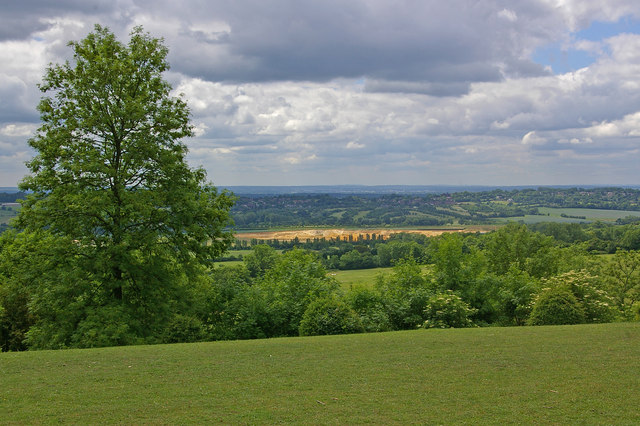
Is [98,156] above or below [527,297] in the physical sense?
above

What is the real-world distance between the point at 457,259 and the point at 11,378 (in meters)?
23.4

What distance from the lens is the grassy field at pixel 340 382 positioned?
9.27 m

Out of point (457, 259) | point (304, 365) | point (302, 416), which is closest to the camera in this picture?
point (302, 416)

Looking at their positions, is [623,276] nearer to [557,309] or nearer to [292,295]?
[557,309]

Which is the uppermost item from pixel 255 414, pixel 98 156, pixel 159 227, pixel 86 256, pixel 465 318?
pixel 98 156

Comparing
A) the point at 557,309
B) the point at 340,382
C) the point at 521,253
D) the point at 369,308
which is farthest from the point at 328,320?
the point at 521,253

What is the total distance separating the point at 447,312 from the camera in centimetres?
2164

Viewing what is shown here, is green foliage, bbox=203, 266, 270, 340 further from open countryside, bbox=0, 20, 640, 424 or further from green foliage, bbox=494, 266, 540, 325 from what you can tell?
green foliage, bbox=494, 266, 540, 325

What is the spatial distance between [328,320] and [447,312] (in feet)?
19.7

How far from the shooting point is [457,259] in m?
28.1

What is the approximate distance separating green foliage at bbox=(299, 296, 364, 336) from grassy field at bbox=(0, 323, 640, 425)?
3735 mm

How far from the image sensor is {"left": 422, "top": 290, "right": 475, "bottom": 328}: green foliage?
2156 cm

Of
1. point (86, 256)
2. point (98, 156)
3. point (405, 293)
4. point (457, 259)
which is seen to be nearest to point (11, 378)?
point (86, 256)

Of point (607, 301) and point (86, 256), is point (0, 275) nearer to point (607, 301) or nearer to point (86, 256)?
point (86, 256)
